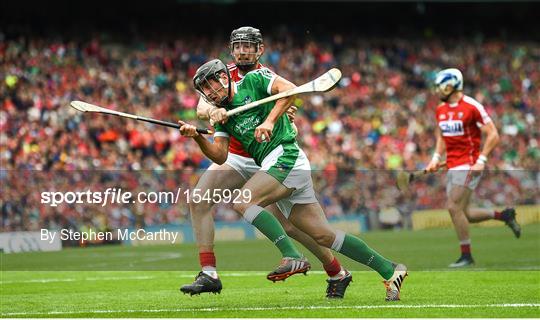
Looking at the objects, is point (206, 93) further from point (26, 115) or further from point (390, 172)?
point (26, 115)

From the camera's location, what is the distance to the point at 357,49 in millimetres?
32438

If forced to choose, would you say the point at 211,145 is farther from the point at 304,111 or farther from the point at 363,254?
the point at 304,111

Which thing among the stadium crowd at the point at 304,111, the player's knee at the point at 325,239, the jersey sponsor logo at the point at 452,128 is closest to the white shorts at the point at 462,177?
the jersey sponsor logo at the point at 452,128

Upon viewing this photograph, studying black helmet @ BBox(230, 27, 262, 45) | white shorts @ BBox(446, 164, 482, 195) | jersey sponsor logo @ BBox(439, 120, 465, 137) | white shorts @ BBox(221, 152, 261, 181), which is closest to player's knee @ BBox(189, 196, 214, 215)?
white shorts @ BBox(221, 152, 261, 181)

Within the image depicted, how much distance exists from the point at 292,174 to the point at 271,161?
20 cm

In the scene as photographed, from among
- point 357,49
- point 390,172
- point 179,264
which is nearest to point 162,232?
point 179,264

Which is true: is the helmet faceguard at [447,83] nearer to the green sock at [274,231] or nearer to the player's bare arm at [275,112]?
the player's bare arm at [275,112]

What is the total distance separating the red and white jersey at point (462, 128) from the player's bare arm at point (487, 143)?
91mm

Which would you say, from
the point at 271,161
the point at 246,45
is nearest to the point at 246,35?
the point at 246,45

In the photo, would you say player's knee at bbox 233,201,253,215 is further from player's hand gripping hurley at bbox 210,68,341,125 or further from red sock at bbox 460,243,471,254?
red sock at bbox 460,243,471,254

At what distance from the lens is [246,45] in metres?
9.25

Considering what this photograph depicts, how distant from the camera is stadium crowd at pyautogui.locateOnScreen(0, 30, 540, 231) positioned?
20.1m

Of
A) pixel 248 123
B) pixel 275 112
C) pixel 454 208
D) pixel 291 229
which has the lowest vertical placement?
pixel 454 208

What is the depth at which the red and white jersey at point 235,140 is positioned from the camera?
30.8 ft
